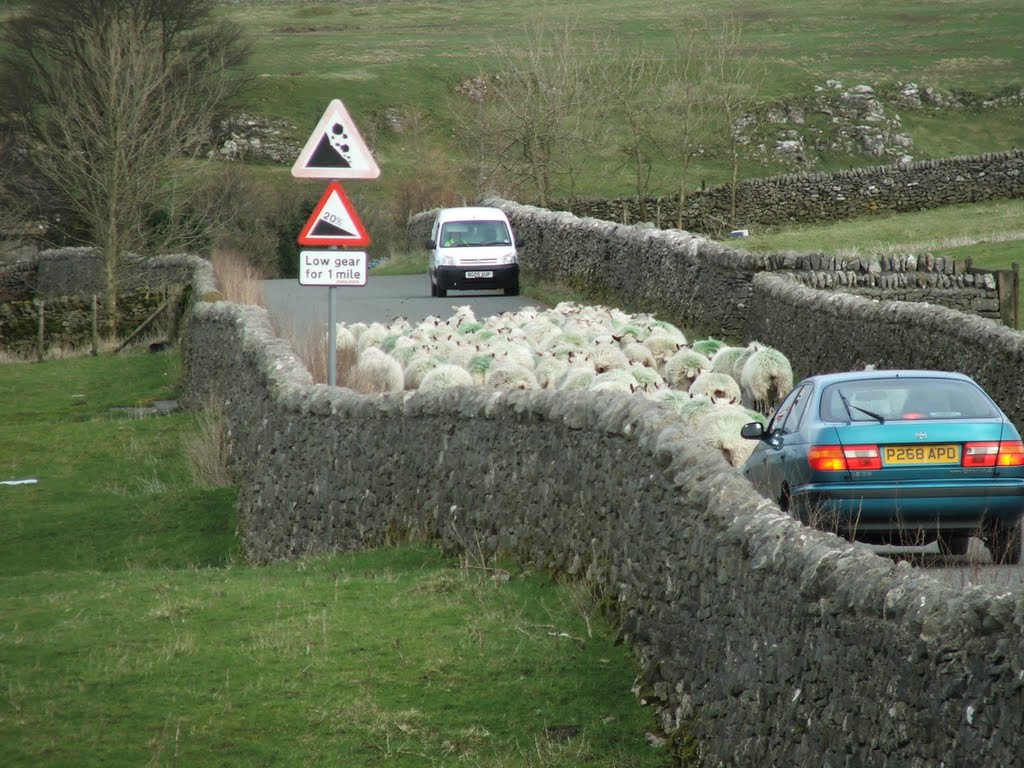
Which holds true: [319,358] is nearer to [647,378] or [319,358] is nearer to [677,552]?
[647,378]

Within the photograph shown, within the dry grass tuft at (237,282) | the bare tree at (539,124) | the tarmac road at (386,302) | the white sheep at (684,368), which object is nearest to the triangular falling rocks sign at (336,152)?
the white sheep at (684,368)

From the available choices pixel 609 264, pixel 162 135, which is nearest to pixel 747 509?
pixel 609 264

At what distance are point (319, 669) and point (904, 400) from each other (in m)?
5.25

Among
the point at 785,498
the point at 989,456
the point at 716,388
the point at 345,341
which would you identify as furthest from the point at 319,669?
the point at 345,341

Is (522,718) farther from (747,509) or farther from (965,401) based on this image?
(965,401)

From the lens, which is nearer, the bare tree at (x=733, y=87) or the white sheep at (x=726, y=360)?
the white sheep at (x=726, y=360)

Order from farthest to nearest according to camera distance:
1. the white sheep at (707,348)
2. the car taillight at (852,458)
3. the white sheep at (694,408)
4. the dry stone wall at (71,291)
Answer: the dry stone wall at (71,291) < the white sheep at (707,348) < the white sheep at (694,408) < the car taillight at (852,458)

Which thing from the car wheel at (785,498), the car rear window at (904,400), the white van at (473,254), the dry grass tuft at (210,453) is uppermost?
the white van at (473,254)

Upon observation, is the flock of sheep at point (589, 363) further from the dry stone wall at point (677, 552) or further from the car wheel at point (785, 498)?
the dry stone wall at point (677, 552)

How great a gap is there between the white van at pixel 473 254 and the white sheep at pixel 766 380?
1479 centimetres

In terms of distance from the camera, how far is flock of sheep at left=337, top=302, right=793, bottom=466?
15.9 metres

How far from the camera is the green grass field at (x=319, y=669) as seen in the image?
7531mm

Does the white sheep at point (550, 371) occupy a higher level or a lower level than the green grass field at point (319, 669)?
higher

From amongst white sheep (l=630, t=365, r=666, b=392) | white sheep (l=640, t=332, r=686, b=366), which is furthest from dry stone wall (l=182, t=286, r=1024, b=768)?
white sheep (l=640, t=332, r=686, b=366)
